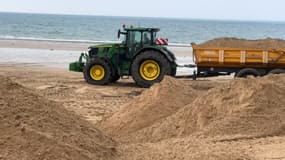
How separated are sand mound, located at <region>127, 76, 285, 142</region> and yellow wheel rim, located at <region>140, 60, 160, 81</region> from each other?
697cm

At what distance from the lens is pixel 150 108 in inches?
441

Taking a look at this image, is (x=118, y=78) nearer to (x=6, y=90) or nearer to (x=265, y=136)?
(x=265, y=136)

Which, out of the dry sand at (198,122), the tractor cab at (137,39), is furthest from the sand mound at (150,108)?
the tractor cab at (137,39)

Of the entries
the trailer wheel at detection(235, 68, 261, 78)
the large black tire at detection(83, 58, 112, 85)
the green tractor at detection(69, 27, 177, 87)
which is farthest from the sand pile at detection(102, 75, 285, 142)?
the large black tire at detection(83, 58, 112, 85)

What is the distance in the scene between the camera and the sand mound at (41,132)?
6.00 metres

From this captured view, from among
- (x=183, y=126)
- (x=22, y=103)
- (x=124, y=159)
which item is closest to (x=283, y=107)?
(x=183, y=126)

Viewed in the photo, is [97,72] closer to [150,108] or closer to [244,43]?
[244,43]

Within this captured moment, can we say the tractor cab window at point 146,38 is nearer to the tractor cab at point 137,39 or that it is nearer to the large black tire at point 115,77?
the tractor cab at point 137,39

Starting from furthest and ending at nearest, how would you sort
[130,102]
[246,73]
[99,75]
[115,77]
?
[115,77], [99,75], [246,73], [130,102]

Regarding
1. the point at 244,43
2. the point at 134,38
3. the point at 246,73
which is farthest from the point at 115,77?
the point at 244,43

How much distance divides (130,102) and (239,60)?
6088mm

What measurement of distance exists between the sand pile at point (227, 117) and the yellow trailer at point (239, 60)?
6381 millimetres

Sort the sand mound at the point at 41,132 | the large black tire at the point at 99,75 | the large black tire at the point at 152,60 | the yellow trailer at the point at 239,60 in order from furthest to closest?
the large black tire at the point at 99,75 < the large black tire at the point at 152,60 < the yellow trailer at the point at 239,60 < the sand mound at the point at 41,132

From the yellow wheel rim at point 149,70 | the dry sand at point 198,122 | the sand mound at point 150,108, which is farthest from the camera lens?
the yellow wheel rim at point 149,70
